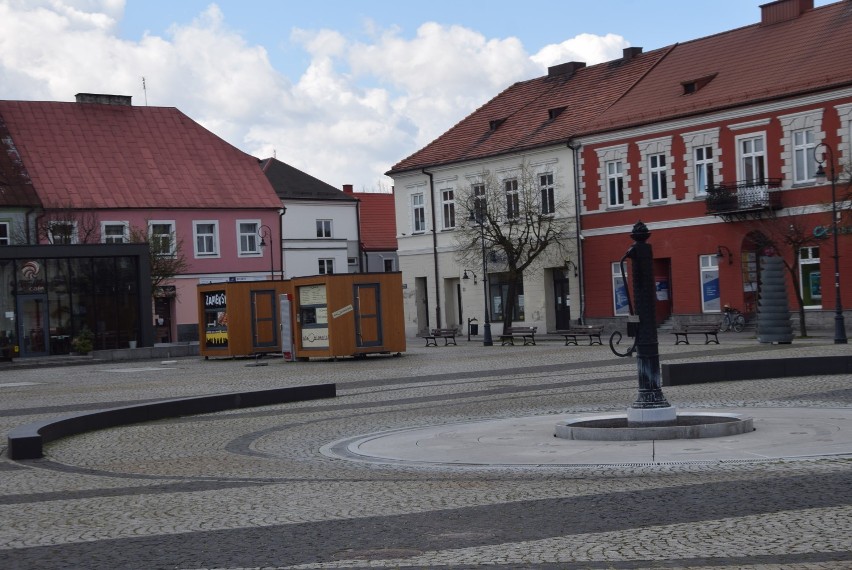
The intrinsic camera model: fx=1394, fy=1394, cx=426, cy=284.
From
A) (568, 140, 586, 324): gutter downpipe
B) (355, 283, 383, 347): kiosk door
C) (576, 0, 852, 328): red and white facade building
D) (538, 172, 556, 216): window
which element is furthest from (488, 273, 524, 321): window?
(355, 283, 383, 347): kiosk door

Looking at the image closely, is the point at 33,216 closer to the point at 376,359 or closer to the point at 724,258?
the point at 376,359

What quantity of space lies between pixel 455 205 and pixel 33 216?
Answer: 64.2 ft

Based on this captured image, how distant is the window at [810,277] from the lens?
158 ft

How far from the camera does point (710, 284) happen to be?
5241 cm

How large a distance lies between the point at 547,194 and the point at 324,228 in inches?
1122

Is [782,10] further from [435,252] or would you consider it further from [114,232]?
[114,232]

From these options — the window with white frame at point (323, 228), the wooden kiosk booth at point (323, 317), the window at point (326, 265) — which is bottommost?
the wooden kiosk booth at point (323, 317)

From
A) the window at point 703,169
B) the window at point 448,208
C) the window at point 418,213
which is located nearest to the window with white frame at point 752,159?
the window at point 703,169

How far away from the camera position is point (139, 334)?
5612 cm

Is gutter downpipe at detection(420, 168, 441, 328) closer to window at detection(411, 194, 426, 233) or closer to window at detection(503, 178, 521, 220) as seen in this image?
window at detection(411, 194, 426, 233)

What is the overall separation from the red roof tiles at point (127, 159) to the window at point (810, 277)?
32.2 meters

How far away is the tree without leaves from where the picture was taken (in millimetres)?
56281

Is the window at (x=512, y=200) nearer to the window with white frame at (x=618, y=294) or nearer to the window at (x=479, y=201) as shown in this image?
the window at (x=479, y=201)

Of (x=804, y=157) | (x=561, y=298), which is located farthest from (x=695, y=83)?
(x=561, y=298)
